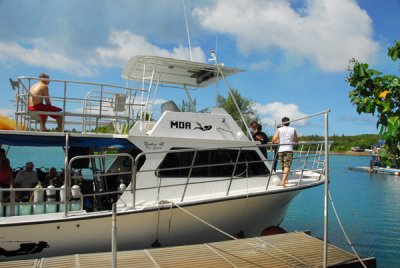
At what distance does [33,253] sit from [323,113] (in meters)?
5.17

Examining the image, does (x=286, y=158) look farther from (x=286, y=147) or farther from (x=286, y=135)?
(x=286, y=135)

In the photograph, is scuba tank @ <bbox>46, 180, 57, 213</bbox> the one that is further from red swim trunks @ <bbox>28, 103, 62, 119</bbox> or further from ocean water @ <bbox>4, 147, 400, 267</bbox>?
ocean water @ <bbox>4, 147, 400, 267</bbox>

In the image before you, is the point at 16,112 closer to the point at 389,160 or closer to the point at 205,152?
the point at 205,152

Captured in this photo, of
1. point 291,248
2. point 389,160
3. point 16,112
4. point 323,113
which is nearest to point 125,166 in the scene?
point 16,112

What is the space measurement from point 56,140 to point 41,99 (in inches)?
32.4

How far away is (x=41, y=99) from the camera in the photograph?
7457 millimetres

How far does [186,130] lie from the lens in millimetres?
7934

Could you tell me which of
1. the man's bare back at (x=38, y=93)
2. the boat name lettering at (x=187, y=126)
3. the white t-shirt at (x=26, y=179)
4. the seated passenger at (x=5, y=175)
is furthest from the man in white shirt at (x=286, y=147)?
the seated passenger at (x=5, y=175)

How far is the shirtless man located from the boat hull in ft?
6.80

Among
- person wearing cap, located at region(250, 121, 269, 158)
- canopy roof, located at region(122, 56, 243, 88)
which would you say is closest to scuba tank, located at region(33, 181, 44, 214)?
canopy roof, located at region(122, 56, 243, 88)

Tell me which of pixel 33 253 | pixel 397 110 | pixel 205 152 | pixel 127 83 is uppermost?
pixel 127 83

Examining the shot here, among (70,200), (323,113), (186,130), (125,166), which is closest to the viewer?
(323,113)

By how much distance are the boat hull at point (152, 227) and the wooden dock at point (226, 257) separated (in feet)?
1.59

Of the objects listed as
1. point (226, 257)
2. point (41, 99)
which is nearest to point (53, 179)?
point (41, 99)
